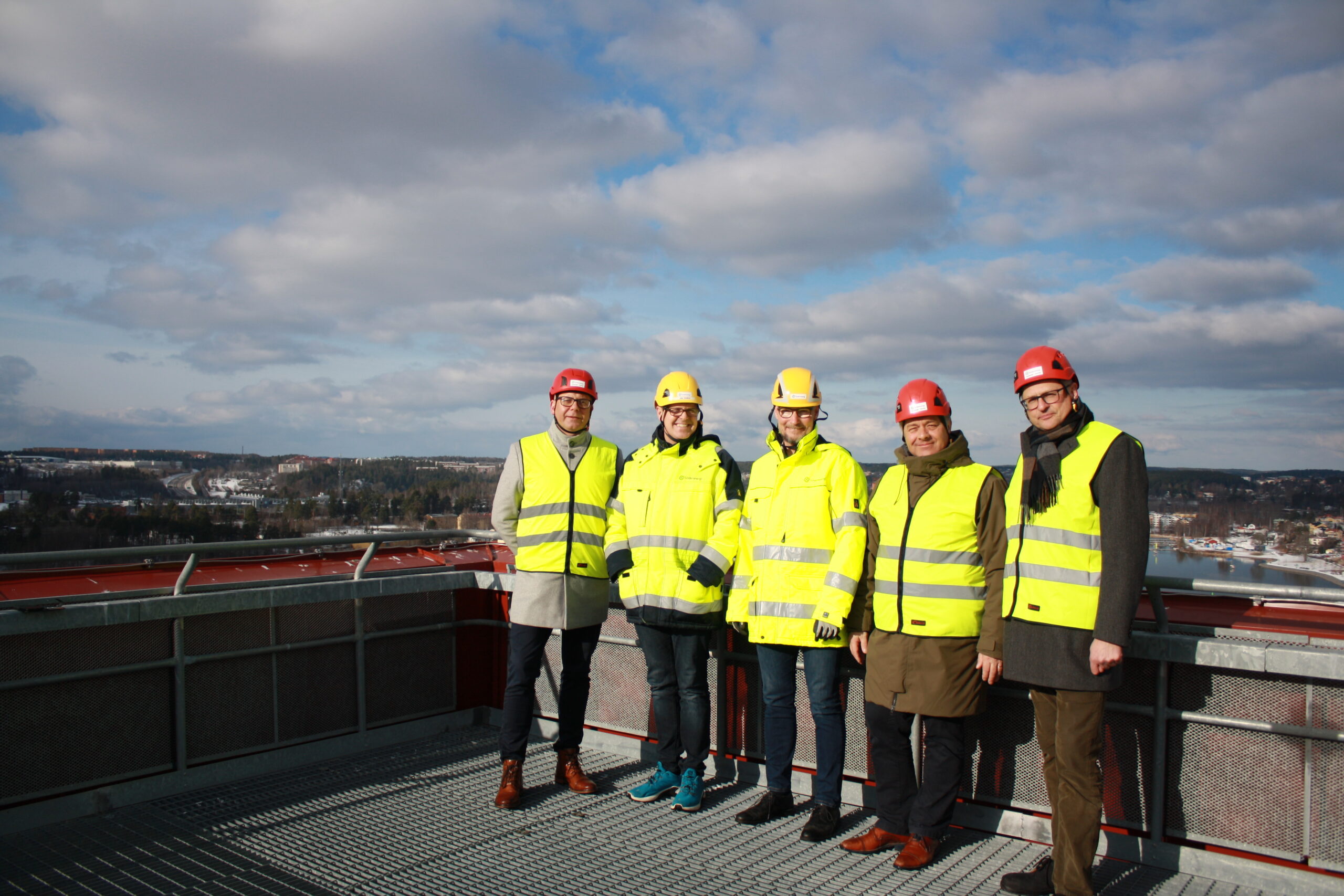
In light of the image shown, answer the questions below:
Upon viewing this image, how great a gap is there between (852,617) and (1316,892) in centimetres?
196

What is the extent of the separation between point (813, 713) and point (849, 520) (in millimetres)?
947

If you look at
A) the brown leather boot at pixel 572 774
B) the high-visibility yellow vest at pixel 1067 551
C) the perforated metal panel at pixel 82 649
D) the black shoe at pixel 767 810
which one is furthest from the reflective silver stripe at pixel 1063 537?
the perforated metal panel at pixel 82 649

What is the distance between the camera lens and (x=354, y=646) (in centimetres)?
531

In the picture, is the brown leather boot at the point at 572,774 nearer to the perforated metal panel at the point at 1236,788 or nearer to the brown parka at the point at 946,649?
the brown parka at the point at 946,649

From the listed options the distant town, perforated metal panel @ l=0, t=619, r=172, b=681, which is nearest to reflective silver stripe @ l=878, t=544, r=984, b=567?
perforated metal panel @ l=0, t=619, r=172, b=681

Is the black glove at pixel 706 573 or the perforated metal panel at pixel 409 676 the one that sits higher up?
the black glove at pixel 706 573

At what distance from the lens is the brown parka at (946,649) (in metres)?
3.47

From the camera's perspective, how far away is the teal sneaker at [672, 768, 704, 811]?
14.0ft

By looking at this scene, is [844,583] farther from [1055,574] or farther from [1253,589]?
[1253,589]

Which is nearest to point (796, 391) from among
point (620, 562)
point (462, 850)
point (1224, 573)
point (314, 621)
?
point (620, 562)

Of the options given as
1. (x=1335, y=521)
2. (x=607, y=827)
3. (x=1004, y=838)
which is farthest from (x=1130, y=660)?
(x=1335, y=521)

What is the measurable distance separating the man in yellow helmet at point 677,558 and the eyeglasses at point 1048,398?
138 cm

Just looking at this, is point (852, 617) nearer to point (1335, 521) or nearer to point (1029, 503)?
point (1029, 503)

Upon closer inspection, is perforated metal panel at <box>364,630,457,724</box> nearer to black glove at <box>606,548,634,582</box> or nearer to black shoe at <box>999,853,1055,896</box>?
black glove at <box>606,548,634,582</box>
